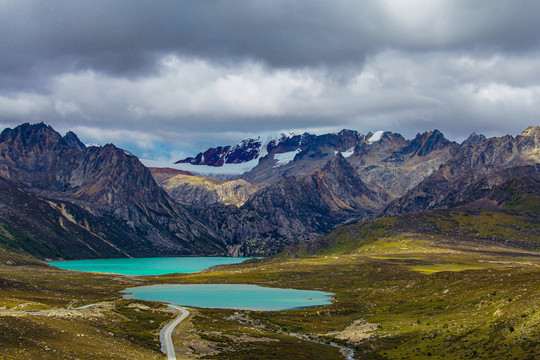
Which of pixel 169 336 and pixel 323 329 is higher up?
pixel 169 336

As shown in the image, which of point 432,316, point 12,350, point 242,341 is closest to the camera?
point 12,350

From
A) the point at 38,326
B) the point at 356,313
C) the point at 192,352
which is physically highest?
the point at 38,326

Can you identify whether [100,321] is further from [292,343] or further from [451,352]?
[451,352]

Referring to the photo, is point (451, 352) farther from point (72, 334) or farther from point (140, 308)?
point (140, 308)

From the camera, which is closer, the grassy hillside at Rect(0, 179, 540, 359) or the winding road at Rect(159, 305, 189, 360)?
the grassy hillside at Rect(0, 179, 540, 359)

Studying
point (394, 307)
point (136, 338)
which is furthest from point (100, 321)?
point (394, 307)

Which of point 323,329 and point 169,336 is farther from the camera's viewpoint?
point 323,329

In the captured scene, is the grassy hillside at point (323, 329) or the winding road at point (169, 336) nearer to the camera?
the grassy hillside at point (323, 329)

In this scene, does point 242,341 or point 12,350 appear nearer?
point 12,350

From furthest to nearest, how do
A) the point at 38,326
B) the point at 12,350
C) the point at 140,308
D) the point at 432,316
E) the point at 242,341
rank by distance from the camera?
the point at 140,308 < the point at 432,316 < the point at 242,341 < the point at 38,326 < the point at 12,350

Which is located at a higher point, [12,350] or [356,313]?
[12,350]
